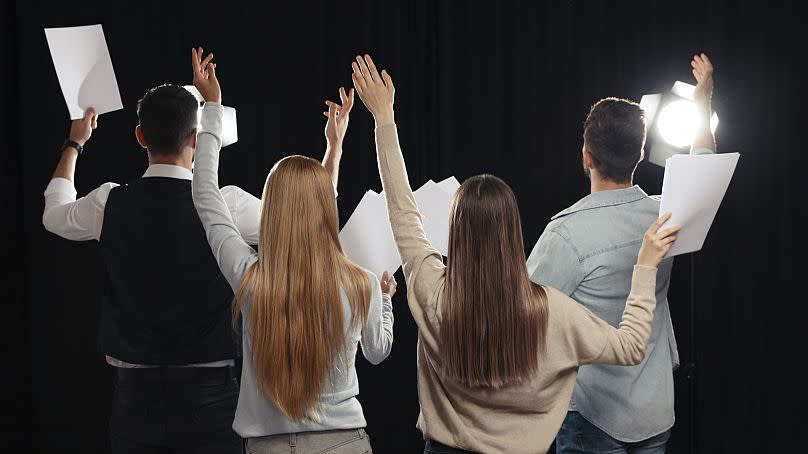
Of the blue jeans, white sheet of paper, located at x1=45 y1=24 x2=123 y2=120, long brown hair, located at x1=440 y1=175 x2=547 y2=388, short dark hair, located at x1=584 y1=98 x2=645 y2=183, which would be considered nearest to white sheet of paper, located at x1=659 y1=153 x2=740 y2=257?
short dark hair, located at x1=584 y1=98 x2=645 y2=183

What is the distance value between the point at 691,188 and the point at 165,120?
4.02 ft

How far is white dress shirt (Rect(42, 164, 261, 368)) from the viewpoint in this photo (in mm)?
1921

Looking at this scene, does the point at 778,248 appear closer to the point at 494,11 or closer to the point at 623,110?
the point at 494,11

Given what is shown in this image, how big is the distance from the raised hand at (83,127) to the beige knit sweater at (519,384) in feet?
3.21

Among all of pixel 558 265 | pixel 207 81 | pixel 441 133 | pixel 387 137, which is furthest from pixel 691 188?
pixel 441 133

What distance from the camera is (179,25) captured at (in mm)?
3336

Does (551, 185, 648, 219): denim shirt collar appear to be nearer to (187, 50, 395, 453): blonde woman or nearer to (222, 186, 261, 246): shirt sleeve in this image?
(187, 50, 395, 453): blonde woman

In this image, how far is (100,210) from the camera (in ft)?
6.31

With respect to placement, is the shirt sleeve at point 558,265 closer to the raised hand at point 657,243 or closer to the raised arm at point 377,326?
the raised hand at point 657,243

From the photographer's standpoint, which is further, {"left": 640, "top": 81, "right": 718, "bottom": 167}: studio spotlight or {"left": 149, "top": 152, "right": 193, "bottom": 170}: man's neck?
{"left": 640, "top": 81, "right": 718, "bottom": 167}: studio spotlight

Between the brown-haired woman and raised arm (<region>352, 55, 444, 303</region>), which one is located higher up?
raised arm (<region>352, 55, 444, 303</region>)

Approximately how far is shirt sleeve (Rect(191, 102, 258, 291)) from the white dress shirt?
0.19 metres

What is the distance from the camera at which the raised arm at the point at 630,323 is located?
1479mm

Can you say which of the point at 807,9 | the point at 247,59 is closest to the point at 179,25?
the point at 247,59
